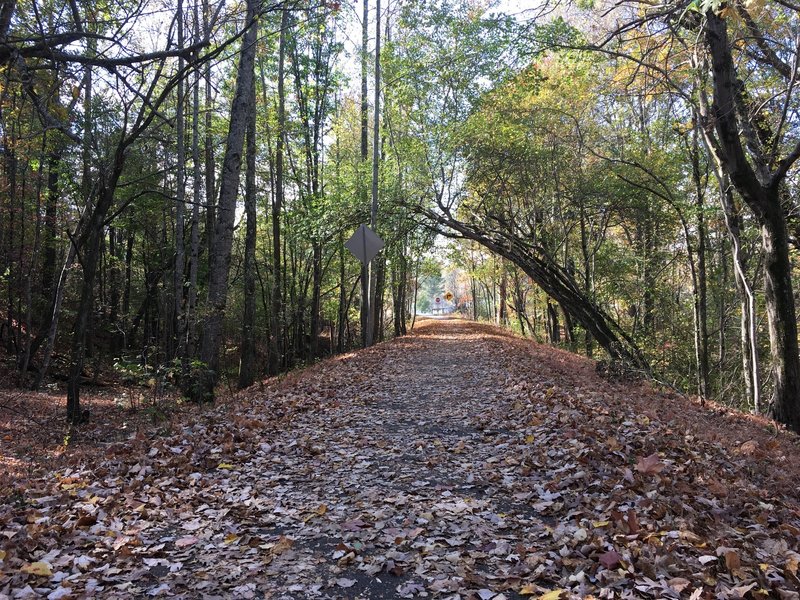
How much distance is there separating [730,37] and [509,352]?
10.1m

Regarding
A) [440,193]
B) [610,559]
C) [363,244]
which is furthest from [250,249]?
[610,559]

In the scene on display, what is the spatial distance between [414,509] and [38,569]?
276 centimetres

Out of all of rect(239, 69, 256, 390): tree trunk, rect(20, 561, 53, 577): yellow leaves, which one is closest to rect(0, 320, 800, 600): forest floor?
rect(20, 561, 53, 577): yellow leaves

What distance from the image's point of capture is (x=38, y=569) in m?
3.30

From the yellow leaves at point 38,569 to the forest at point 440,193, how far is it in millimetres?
6872

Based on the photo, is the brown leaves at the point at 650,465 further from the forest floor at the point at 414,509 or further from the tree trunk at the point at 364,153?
the tree trunk at the point at 364,153

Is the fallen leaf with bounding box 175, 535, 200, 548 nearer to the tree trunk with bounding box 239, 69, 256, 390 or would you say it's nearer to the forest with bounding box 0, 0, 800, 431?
the forest with bounding box 0, 0, 800, 431

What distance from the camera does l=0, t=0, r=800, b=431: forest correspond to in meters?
11.0

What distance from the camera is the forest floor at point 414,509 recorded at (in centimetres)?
332

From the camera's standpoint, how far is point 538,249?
19266 millimetres

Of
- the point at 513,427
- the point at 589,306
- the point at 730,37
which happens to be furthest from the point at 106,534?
the point at 589,306

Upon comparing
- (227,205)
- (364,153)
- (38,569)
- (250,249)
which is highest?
(364,153)

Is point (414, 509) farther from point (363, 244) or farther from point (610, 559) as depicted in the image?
point (363, 244)

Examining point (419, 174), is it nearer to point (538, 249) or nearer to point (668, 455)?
point (538, 249)
